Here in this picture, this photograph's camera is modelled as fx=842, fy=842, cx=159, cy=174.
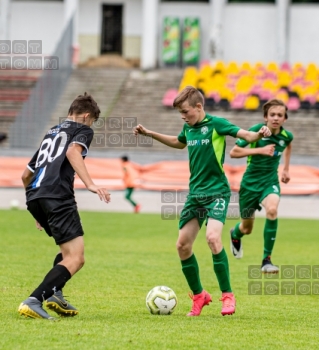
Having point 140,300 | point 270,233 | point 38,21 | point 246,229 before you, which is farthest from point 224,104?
point 140,300

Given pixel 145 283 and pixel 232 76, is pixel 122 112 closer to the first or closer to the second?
pixel 232 76

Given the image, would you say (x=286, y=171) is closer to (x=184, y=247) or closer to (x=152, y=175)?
(x=184, y=247)

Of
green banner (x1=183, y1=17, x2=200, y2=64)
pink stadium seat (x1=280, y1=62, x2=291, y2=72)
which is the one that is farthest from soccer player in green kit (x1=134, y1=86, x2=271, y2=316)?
green banner (x1=183, y1=17, x2=200, y2=64)

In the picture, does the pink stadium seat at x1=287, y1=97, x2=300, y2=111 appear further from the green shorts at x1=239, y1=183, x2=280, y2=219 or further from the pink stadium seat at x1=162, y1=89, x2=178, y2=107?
the green shorts at x1=239, y1=183, x2=280, y2=219

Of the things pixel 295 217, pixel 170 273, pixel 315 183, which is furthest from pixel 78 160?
pixel 315 183

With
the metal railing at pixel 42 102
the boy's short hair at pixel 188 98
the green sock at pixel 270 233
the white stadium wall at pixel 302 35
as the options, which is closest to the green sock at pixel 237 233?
the green sock at pixel 270 233

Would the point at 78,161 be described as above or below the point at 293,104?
above

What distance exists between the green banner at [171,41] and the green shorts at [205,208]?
31.4 meters

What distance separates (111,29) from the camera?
134 feet

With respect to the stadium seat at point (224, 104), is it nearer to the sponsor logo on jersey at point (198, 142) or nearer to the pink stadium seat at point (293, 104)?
the pink stadium seat at point (293, 104)

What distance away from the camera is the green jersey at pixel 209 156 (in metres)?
7.69

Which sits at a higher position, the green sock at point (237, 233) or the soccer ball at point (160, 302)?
the soccer ball at point (160, 302)

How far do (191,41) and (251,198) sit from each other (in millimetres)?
28402

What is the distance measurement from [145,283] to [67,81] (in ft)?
85.8
